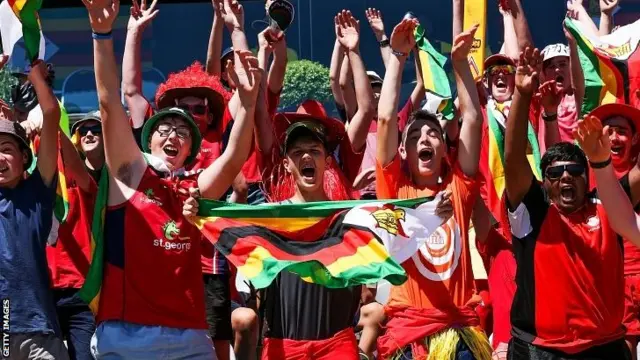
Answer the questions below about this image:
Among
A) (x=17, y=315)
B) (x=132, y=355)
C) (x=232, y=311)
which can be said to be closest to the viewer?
(x=132, y=355)

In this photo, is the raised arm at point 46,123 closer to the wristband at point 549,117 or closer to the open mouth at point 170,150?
the open mouth at point 170,150

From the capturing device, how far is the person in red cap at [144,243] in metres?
6.50

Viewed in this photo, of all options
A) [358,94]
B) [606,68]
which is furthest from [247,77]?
[606,68]

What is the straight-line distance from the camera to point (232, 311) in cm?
859

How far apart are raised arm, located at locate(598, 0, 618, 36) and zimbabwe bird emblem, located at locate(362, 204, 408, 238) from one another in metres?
2.84

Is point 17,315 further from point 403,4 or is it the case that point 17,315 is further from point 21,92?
point 403,4

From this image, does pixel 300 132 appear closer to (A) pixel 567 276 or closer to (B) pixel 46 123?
(B) pixel 46 123

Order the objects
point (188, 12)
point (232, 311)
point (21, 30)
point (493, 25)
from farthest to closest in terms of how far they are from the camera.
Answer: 1. point (188, 12)
2. point (493, 25)
3. point (232, 311)
4. point (21, 30)

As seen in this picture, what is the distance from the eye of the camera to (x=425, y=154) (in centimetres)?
731

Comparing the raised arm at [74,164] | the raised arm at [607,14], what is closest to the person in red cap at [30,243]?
the raised arm at [74,164]

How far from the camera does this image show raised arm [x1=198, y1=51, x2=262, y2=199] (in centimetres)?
661

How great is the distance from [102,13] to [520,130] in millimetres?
2189

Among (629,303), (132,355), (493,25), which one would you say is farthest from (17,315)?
(493,25)

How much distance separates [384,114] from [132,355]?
74.8 inches
